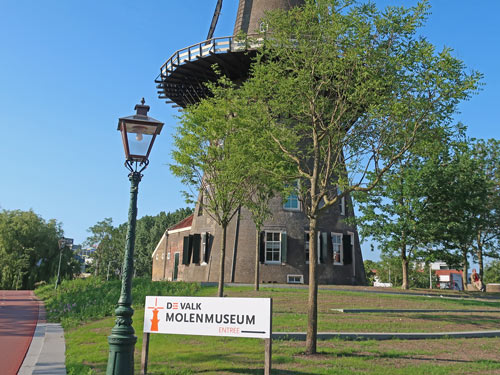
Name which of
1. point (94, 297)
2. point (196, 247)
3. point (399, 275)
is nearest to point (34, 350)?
point (94, 297)

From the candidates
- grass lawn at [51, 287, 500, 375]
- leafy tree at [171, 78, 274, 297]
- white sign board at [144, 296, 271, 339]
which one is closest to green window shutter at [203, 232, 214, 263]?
leafy tree at [171, 78, 274, 297]

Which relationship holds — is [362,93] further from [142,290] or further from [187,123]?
[142,290]

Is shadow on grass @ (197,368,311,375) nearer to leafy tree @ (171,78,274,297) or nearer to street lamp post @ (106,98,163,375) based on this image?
street lamp post @ (106,98,163,375)

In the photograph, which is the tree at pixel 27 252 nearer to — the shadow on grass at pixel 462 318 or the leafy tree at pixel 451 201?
the leafy tree at pixel 451 201

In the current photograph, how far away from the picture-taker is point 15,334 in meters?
12.2

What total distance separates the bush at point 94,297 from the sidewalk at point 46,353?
1.43 metres

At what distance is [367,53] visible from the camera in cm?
1068

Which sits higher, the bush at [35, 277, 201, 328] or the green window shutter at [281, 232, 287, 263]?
the green window shutter at [281, 232, 287, 263]

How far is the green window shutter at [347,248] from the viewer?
97.6ft

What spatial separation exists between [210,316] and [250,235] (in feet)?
70.1

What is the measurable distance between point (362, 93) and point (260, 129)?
279 centimetres

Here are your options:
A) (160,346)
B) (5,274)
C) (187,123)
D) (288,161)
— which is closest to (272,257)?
(187,123)

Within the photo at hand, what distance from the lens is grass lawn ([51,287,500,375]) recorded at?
7930 mm

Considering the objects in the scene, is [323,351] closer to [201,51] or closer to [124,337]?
[124,337]
